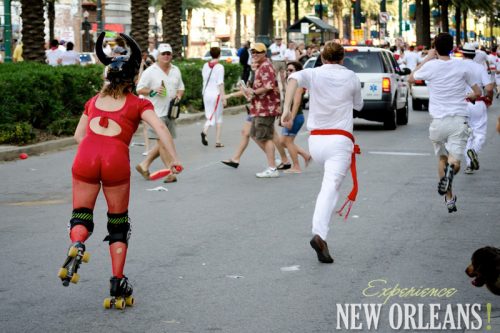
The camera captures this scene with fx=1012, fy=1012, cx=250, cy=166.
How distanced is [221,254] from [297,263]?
0.72m

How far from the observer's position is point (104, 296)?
6973mm

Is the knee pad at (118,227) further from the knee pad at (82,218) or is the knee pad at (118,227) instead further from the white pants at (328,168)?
the white pants at (328,168)

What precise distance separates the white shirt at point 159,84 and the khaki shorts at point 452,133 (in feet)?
14.8

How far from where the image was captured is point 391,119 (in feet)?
72.5

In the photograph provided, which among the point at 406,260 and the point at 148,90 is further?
the point at 148,90

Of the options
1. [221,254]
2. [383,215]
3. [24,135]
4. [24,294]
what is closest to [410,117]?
[24,135]

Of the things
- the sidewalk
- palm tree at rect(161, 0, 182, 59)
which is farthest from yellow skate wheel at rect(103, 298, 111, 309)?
palm tree at rect(161, 0, 182, 59)

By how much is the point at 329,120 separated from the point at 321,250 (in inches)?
43.8

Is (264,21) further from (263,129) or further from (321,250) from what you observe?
(321,250)

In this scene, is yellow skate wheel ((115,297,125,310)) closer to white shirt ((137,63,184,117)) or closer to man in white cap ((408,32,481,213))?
man in white cap ((408,32,481,213))

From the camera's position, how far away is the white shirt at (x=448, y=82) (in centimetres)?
1087

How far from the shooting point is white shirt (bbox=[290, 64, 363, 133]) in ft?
27.4

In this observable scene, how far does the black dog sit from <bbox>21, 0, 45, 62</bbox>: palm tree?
18408mm

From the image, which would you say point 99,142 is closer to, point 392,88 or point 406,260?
point 406,260
